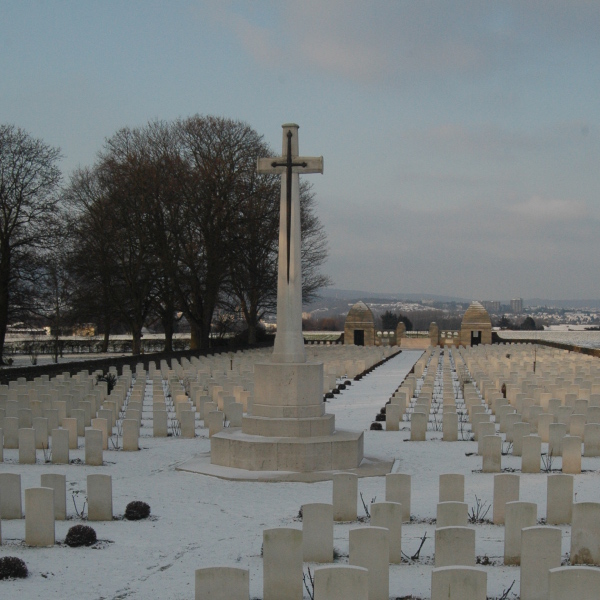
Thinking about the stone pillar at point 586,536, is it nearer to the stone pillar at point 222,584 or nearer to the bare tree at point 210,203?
the stone pillar at point 222,584

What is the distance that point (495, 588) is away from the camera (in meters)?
5.55

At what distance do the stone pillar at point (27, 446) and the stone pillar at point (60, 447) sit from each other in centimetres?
26

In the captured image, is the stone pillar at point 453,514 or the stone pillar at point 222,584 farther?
the stone pillar at point 453,514

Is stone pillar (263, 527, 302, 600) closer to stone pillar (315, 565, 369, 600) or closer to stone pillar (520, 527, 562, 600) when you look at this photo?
stone pillar (315, 565, 369, 600)

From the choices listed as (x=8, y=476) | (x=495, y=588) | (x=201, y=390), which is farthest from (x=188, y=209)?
(x=495, y=588)

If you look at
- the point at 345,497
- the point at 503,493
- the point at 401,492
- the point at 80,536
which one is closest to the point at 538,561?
the point at 503,493

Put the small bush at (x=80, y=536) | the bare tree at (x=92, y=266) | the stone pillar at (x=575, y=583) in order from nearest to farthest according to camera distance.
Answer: the stone pillar at (x=575, y=583), the small bush at (x=80, y=536), the bare tree at (x=92, y=266)

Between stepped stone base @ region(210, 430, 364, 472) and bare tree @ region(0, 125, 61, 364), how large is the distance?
20.9 metres

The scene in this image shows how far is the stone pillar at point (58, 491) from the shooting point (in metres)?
7.25

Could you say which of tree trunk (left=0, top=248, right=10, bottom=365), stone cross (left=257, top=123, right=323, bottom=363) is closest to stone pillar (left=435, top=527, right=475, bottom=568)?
stone cross (left=257, top=123, right=323, bottom=363)

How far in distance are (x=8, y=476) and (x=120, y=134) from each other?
2955cm

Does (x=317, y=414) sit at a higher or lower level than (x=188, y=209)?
lower

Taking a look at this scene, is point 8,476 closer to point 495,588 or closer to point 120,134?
point 495,588

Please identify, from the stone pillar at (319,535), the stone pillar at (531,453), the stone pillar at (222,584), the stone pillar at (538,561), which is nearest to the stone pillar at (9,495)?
the stone pillar at (319,535)
